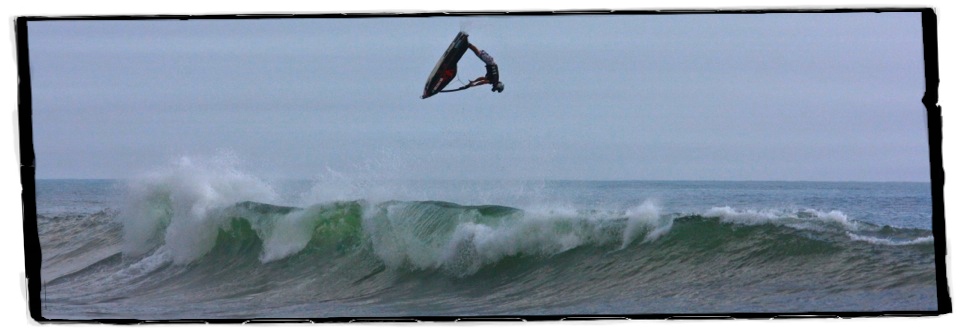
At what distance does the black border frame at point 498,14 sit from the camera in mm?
7027

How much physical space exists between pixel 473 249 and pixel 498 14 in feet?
5.73

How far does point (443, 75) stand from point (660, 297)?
1895 millimetres

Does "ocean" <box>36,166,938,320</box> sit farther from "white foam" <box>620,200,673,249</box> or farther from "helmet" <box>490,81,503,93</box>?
"helmet" <box>490,81,503,93</box>

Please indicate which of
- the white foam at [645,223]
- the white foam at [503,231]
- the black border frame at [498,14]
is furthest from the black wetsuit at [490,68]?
the white foam at [645,223]

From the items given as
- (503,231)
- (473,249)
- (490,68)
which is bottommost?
(473,249)

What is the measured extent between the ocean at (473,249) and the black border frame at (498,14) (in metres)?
0.15

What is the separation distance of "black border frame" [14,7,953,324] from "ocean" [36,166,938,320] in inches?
5.8

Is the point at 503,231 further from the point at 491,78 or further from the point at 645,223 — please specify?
the point at 491,78

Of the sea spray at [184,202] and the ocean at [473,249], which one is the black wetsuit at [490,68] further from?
the sea spray at [184,202]

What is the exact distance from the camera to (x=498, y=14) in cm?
707

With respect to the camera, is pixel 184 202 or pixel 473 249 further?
pixel 184 202

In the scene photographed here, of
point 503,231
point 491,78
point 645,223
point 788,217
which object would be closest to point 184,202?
point 503,231

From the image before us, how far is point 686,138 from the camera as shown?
7637mm

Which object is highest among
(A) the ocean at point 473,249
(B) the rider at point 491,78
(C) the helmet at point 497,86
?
(B) the rider at point 491,78
